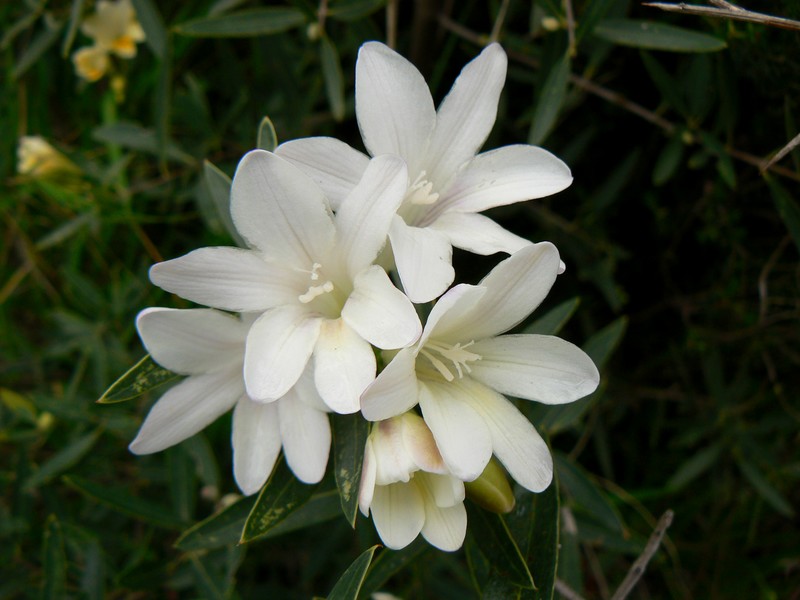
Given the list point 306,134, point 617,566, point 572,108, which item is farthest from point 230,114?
point 617,566

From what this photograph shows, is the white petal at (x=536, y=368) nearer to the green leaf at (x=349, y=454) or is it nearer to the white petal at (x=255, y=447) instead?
the green leaf at (x=349, y=454)

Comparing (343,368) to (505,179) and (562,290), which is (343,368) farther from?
(562,290)

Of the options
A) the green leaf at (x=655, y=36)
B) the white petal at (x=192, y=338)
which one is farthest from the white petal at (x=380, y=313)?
the green leaf at (x=655, y=36)

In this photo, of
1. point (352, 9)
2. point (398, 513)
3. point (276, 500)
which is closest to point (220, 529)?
point (276, 500)

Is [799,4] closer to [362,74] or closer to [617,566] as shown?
[362,74]

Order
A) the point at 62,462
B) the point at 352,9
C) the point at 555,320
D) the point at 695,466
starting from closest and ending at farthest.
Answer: the point at 555,320, the point at 352,9, the point at 62,462, the point at 695,466

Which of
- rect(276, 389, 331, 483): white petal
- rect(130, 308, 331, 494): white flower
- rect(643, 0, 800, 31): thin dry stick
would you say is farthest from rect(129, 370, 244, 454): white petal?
rect(643, 0, 800, 31): thin dry stick
